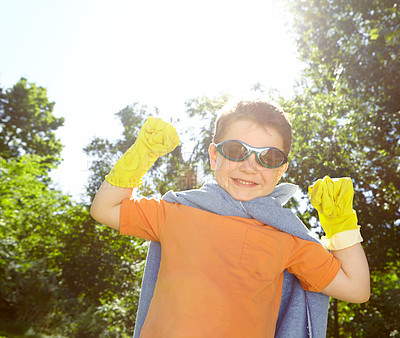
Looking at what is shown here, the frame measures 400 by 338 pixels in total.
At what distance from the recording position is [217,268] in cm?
162

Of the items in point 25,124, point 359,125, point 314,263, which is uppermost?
point 25,124

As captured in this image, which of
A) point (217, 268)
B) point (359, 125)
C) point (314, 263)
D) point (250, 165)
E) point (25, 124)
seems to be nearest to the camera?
point (217, 268)

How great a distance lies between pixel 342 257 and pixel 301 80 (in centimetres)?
851

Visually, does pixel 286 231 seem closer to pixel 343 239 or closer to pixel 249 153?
pixel 343 239

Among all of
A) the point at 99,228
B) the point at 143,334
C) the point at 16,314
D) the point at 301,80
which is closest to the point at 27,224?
the point at 99,228

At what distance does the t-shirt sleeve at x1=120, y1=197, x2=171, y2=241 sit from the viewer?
1762 mm

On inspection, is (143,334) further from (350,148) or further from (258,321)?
(350,148)

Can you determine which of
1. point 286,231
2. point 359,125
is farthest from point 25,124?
point 286,231

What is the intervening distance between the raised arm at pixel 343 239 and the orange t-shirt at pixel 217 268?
59 mm

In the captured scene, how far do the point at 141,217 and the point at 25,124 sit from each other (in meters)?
25.1

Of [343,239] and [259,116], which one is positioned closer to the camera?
[343,239]

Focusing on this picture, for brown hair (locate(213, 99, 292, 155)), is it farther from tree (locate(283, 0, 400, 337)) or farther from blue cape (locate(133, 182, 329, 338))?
tree (locate(283, 0, 400, 337))

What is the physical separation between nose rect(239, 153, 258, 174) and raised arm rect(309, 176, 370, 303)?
1.01 ft

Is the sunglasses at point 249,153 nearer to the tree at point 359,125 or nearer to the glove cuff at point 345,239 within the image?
the glove cuff at point 345,239
